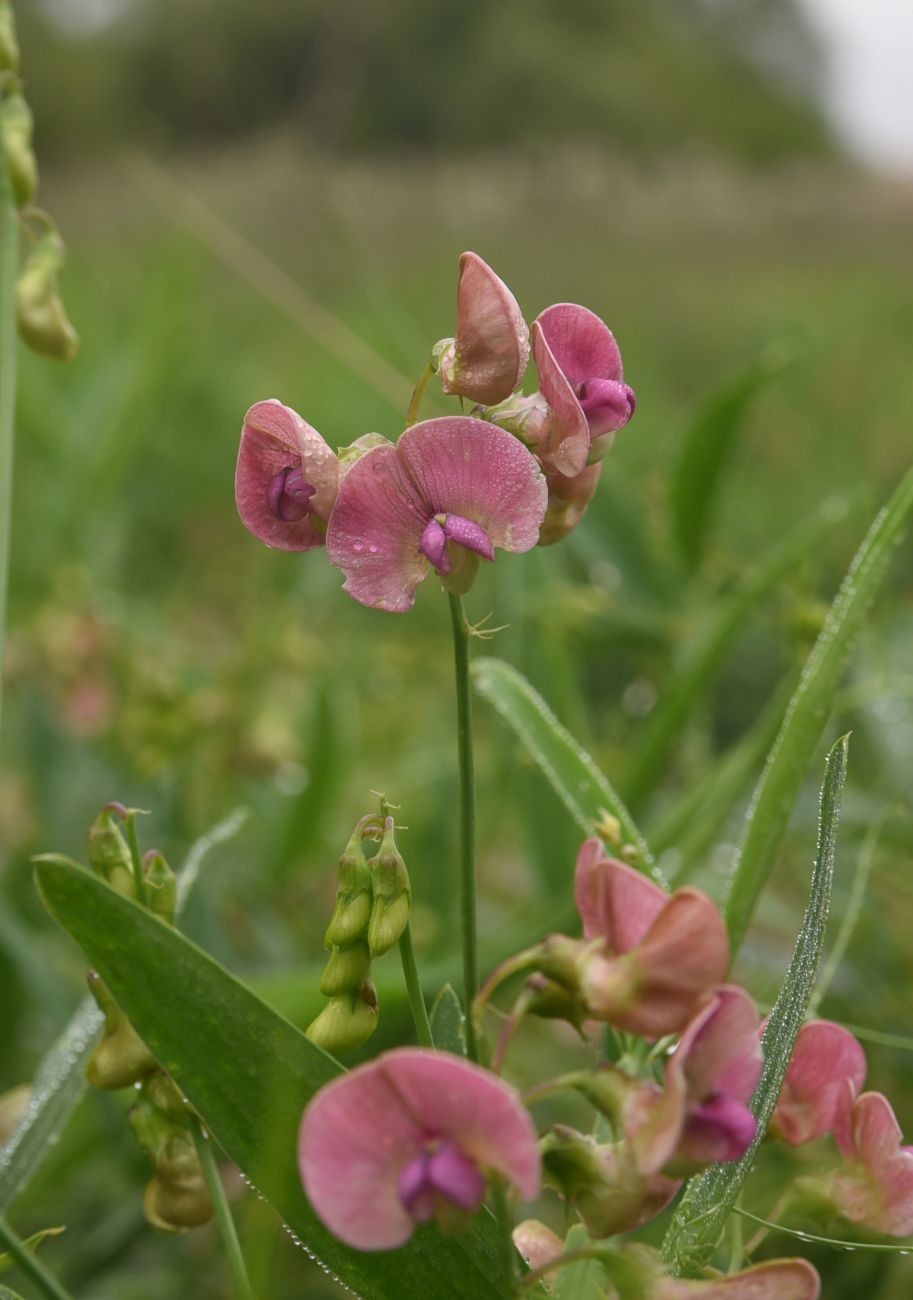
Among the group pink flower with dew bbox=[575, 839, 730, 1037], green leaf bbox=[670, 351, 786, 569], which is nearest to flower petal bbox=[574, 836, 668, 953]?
pink flower with dew bbox=[575, 839, 730, 1037]

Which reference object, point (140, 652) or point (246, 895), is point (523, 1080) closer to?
point (246, 895)

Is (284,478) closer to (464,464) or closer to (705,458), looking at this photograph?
(464,464)

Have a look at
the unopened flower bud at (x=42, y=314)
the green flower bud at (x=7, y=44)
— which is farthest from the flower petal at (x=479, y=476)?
the green flower bud at (x=7, y=44)

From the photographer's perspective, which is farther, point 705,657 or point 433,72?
point 433,72

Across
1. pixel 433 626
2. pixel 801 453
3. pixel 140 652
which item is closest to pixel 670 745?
pixel 140 652

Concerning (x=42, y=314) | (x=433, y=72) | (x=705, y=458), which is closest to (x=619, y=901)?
(x=42, y=314)
